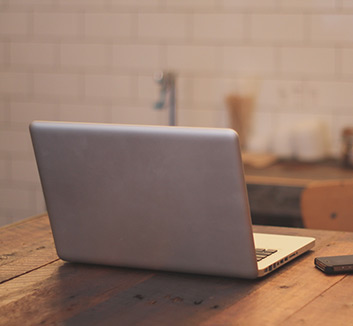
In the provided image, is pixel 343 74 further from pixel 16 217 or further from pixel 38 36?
pixel 16 217

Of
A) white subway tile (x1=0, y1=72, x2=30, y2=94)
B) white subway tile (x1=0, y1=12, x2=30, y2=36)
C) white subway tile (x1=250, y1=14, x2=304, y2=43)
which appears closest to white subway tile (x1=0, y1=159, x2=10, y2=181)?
white subway tile (x1=0, y1=72, x2=30, y2=94)

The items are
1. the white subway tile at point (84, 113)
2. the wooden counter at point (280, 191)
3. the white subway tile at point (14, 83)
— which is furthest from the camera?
the white subway tile at point (14, 83)

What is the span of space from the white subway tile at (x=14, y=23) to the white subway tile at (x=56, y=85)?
235 mm

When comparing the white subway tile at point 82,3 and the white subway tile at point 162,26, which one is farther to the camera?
the white subway tile at point 82,3

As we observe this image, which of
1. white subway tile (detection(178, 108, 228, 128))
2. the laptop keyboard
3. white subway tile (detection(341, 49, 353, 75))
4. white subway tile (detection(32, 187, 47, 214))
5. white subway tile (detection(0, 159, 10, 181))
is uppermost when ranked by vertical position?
white subway tile (detection(341, 49, 353, 75))

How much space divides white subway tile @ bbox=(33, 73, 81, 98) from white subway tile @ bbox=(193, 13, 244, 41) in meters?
0.65

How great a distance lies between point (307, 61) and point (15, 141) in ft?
4.95

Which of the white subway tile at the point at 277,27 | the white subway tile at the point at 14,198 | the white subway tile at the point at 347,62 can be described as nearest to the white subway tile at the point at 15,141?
the white subway tile at the point at 14,198

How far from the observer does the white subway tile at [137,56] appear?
3266mm

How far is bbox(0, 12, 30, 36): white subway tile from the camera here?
349cm

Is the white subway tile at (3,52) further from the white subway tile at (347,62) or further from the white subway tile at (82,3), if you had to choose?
the white subway tile at (347,62)

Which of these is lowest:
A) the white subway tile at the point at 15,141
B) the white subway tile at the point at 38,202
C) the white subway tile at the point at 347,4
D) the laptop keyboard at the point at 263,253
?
the white subway tile at the point at 38,202

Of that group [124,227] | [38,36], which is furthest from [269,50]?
[124,227]

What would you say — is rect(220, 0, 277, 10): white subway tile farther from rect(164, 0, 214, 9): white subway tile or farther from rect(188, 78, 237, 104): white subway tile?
rect(188, 78, 237, 104): white subway tile
